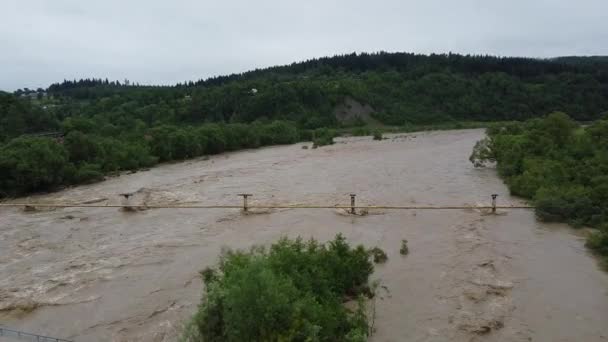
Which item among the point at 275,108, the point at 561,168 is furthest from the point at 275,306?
the point at 275,108

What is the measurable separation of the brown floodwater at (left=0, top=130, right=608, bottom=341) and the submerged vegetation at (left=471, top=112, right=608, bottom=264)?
2.69 ft

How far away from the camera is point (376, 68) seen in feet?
358

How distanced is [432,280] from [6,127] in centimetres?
4338

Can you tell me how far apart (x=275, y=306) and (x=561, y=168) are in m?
Result: 19.1

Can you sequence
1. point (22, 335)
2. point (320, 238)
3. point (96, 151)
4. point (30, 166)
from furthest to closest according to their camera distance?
→ point (96, 151) < point (30, 166) < point (320, 238) < point (22, 335)

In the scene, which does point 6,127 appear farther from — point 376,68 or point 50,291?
point 376,68

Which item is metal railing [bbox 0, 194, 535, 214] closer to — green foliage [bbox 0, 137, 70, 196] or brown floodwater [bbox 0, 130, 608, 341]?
brown floodwater [bbox 0, 130, 608, 341]

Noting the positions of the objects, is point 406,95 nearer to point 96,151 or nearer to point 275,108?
point 275,108

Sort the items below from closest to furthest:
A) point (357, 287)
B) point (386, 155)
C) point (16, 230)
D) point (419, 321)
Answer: point (419, 321) < point (357, 287) < point (16, 230) < point (386, 155)

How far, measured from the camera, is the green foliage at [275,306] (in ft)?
27.3

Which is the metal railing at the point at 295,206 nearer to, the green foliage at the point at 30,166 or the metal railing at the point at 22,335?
the green foliage at the point at 30,166

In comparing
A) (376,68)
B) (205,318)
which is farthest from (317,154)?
(376,68)

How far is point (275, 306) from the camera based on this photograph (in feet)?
27.5

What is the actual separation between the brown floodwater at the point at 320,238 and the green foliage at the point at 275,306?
62.6 inches
